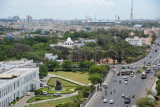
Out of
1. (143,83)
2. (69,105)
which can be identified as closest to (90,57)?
(143,83)

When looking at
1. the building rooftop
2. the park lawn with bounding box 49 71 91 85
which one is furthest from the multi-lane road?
the building rooftop

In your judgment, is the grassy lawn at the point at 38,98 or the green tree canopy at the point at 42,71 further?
the green tree canopy at the point at 42,71

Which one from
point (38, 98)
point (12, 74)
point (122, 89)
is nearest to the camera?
point (38, 98)

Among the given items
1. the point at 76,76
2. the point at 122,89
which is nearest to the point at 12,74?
the point at 122,89

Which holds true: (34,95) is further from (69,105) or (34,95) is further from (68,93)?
(69,105)

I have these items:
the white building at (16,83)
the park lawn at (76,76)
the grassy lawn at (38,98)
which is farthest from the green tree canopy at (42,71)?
the grassy lawn at (38,98)

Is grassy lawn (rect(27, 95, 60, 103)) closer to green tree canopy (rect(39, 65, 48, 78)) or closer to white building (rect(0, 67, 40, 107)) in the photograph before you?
white building (rect(0, 67, 40, 107))

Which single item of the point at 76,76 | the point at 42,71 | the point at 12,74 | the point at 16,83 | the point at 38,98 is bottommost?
the point at 76,76

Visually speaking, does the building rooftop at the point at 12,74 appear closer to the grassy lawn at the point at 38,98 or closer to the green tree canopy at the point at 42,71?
the grassy lawn at the point at 38,98

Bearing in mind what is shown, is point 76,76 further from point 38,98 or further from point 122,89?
point 38,98
